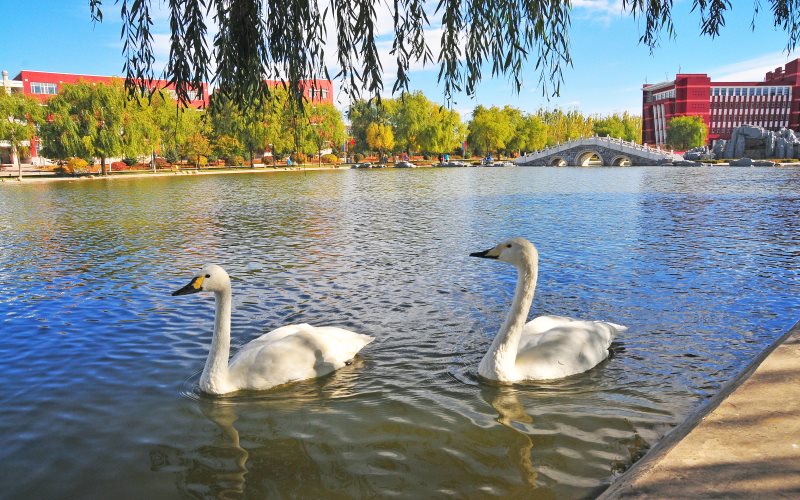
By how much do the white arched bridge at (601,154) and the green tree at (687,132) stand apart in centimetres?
2215

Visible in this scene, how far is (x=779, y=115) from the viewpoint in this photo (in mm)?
131625

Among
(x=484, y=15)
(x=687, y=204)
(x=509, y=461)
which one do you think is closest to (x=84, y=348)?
(x=509, y=461)

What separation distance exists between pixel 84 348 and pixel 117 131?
4901 centimetres

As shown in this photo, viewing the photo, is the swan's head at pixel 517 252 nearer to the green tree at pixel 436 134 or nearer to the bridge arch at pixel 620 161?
the bridge arch at pixel 620 161

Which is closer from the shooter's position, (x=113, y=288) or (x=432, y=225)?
(x=113, y=288)

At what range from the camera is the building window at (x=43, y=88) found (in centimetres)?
8230

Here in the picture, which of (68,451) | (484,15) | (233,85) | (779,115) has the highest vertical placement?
(779,115)

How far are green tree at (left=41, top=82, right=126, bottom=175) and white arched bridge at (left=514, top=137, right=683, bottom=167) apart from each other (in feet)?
212

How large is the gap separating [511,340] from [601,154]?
92977 millimetres

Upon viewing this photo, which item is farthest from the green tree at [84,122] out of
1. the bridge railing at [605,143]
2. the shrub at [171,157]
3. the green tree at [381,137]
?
the bridge railing at [605,143]

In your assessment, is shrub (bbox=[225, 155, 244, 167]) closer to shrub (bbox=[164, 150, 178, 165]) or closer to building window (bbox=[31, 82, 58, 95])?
shrub (bbox=[164, 150, 178, 165])

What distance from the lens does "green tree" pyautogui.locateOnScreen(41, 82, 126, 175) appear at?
48.9 m

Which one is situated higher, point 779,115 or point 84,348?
point 779,115

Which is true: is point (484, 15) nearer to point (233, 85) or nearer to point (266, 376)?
point (233, 85)
